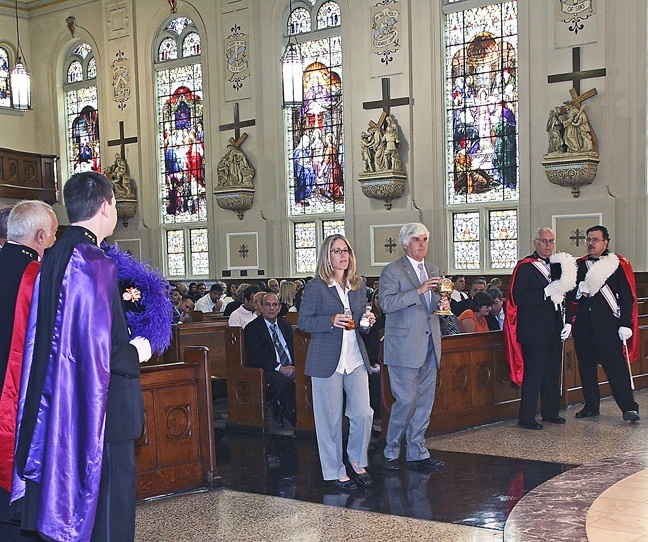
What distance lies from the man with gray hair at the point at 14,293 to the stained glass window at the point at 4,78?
17511 millimetres

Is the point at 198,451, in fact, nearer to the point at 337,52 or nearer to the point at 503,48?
the point at 503,48

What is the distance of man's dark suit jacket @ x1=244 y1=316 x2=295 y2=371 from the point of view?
838cm

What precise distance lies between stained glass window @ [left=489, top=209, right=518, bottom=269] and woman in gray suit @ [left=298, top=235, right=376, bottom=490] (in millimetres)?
9057

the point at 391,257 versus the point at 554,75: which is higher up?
the point at 554,75

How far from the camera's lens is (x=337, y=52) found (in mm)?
16453

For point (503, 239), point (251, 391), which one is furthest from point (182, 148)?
point (251, 391)

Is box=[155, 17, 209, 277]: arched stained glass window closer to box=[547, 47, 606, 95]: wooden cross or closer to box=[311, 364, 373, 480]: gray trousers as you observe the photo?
box=[547, 47, 606, 95]: wooden cross

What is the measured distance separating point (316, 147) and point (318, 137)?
0.61ft

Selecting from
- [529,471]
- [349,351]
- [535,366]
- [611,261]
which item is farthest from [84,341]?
[611,261]

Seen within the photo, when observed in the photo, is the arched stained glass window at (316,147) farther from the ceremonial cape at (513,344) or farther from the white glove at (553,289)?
Result: the white glove at (553,289)

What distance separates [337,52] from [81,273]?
13.9 metres

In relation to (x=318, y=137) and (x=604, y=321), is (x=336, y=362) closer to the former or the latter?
(x=604, y=321)

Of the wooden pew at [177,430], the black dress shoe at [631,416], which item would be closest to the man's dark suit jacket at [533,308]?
the black dress shoe at [631,416]

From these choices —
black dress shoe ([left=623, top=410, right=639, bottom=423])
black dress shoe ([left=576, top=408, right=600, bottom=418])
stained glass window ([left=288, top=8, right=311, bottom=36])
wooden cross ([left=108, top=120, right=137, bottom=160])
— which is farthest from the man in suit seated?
wooden cross ([left=108, top=120, right=137, bottom=160])
